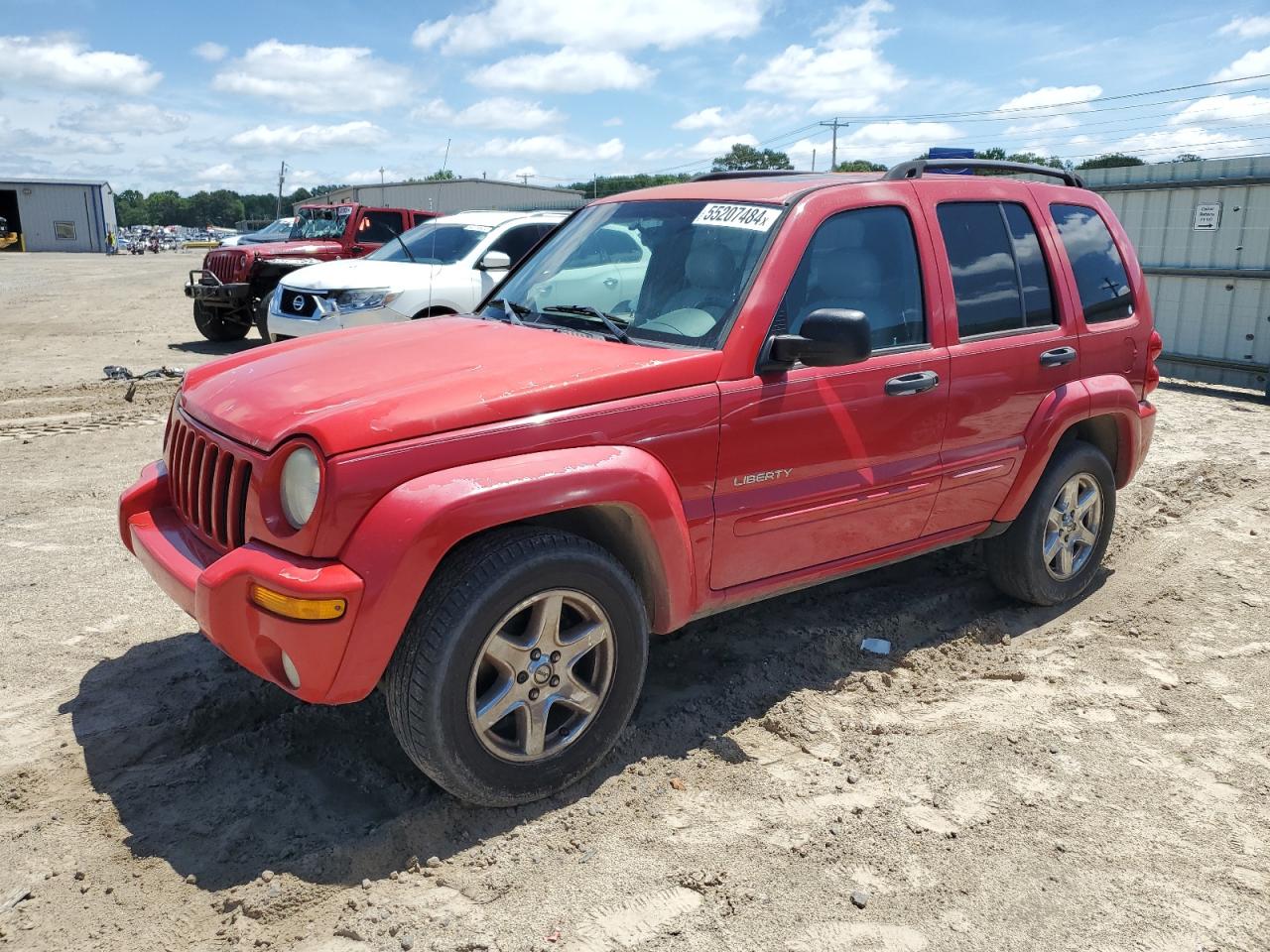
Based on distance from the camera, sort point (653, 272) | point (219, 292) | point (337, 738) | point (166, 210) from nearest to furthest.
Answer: point (337, 738) → point (653, 272) → point (219, 292) → point (166, 210)

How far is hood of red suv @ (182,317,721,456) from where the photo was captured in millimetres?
2907

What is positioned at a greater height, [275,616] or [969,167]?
[969,167]

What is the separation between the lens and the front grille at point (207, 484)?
10.0ft

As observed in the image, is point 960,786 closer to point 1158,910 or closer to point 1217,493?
point 1158,910

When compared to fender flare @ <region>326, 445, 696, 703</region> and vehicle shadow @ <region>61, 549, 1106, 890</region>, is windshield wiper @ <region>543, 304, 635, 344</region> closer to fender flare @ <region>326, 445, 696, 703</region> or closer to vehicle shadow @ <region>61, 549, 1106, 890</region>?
fender flare @ <region>326, 445, 696, 703</region>

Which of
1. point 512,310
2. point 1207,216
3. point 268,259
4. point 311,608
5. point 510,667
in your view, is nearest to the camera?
point 311,608

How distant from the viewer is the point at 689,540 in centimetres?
339

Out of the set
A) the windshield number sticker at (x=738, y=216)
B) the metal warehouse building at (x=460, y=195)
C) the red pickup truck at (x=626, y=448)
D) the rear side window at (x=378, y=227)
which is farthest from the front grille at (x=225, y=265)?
the metal warehouse building at (x=460, y=195)

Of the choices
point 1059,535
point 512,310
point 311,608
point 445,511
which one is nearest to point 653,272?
point 512,310

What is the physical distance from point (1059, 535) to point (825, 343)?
2161mm

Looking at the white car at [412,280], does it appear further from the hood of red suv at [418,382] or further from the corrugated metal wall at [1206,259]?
the corrugated metal wall at [1206,259]

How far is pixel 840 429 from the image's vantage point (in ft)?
12.3

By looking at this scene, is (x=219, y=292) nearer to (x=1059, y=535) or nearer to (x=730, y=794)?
(x=1059, y=535)

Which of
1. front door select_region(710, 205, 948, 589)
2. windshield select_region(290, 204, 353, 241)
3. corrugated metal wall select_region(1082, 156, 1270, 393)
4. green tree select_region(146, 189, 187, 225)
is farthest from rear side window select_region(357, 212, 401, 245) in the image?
green tree select_region(146, 189, 187, 225)
